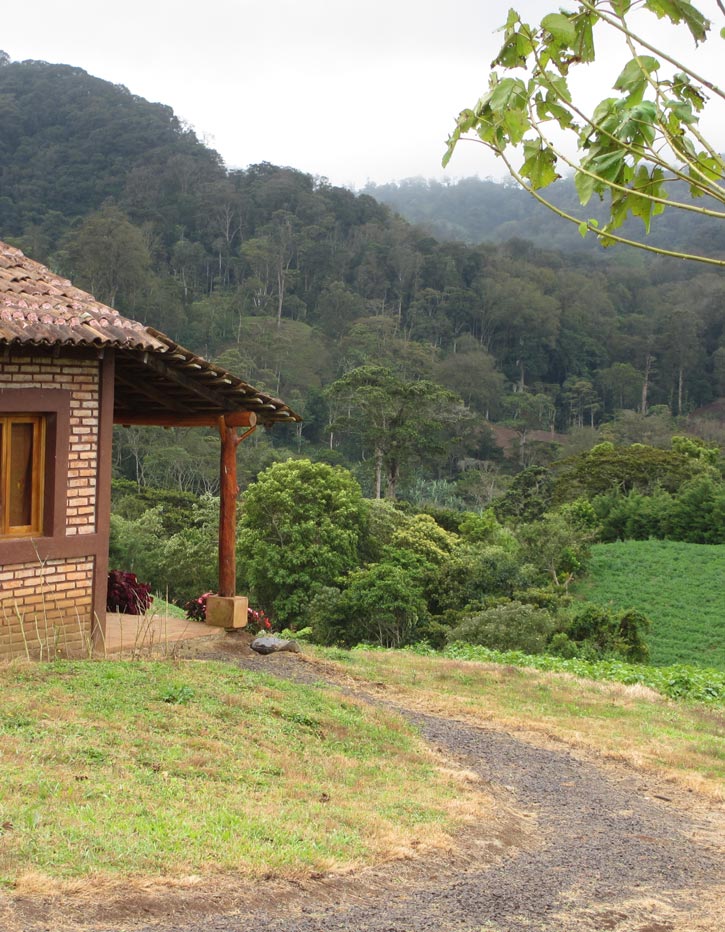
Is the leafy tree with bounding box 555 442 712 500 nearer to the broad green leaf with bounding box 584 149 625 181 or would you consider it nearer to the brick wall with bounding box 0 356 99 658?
the brick wall with bounding box 0 356 99 658

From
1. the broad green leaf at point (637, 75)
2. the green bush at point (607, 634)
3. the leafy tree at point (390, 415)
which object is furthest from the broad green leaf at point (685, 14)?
the leafy tree at point (390, 415)

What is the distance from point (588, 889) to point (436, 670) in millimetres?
6627

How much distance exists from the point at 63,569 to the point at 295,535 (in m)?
20.9

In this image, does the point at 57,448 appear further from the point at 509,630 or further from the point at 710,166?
the point at 509,630

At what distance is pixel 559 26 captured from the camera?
3.23 metres

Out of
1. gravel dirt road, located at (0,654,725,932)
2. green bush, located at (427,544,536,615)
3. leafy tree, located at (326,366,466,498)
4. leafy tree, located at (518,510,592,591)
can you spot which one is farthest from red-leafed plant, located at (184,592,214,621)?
leafy tree, located at (326,366,466,498)

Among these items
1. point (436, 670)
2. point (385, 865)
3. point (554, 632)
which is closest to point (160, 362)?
point (436, 670)

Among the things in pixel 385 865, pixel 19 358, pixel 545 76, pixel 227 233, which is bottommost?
pixel 385 865

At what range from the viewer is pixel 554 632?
20.1 meters

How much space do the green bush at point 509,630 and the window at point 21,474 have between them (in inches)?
461

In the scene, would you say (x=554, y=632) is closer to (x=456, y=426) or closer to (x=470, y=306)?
(x=456, y=426)

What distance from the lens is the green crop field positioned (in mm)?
26344

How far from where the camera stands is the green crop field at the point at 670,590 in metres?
26.3

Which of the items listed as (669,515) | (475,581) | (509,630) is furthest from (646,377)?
(509,630)
